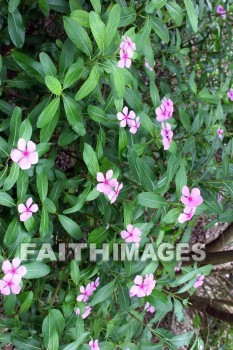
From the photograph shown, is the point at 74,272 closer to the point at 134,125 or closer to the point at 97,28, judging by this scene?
the point at 134,125

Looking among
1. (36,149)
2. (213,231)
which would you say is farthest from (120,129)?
(213,231)

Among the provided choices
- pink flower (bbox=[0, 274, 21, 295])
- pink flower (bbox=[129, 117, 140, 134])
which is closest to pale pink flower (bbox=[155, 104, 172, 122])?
pink flower (bbox=[129, 117, 140, 134])

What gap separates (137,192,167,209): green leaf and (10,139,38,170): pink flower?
0.82 ft

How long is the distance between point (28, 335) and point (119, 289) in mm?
251

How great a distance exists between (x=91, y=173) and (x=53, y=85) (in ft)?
0.70

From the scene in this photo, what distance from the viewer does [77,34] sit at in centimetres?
92

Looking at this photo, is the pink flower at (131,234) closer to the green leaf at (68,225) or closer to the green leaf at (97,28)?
the green leaf at (68,225)

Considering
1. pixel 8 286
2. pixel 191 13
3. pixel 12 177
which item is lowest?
pixel 8 286

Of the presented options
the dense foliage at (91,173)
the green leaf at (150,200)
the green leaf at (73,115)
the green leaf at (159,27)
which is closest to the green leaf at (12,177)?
the dense foliage at (91,173)

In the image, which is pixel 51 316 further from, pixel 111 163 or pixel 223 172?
pixel 223 172

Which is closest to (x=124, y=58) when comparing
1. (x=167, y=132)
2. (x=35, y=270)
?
(x=167, y=132)

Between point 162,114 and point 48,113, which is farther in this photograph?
point 162,114

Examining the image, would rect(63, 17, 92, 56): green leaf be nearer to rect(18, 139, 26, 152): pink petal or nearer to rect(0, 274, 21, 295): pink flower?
rect(18, 139, 26, 152): pink petal

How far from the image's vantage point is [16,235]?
980 mm
